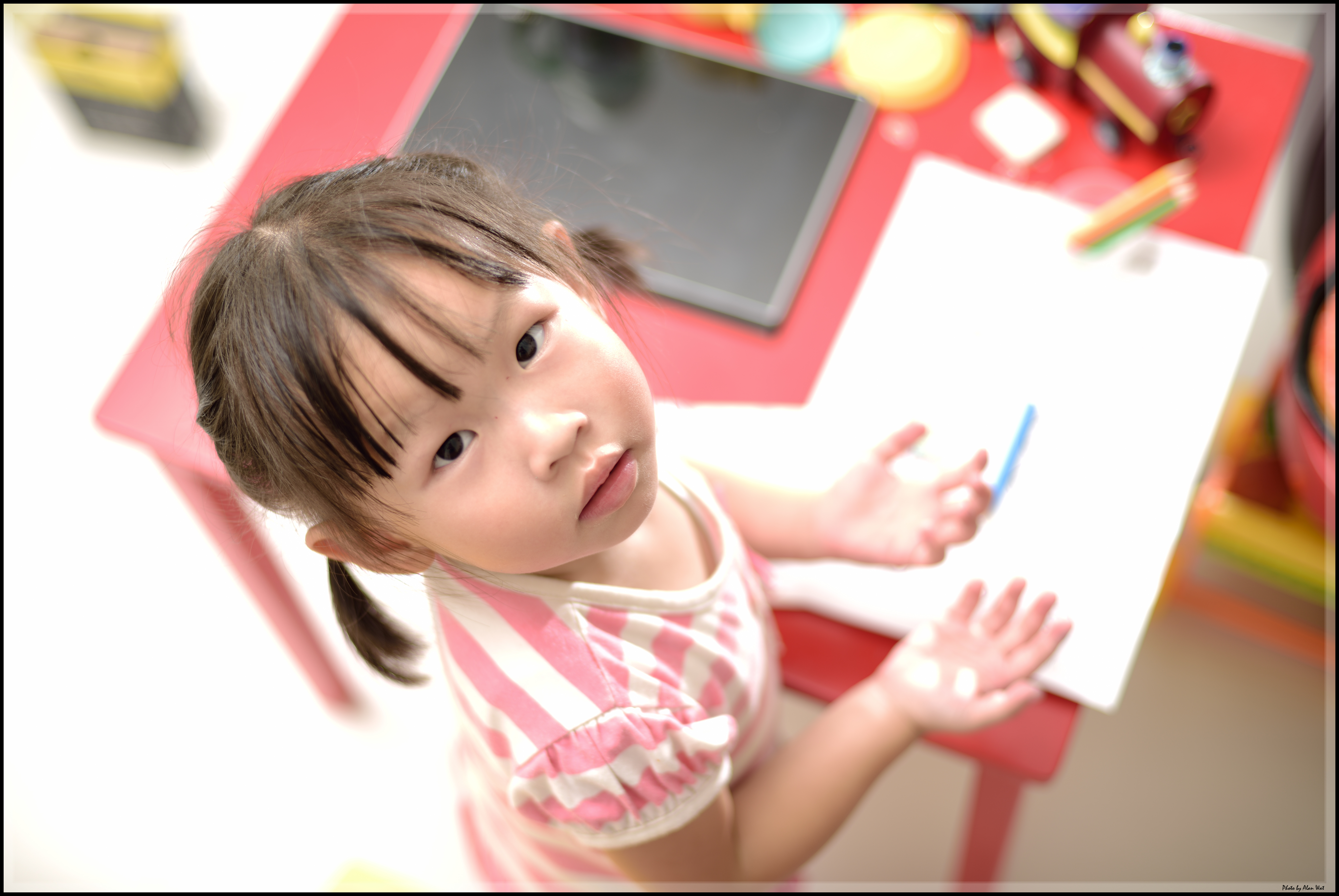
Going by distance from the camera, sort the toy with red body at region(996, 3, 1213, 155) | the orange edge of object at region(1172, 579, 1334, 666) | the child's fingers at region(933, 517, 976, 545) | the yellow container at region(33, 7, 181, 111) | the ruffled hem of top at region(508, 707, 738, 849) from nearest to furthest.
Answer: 1. the ruffled hem of top at region(508, 707, 738, 849)
2. the child's fingers at region(933, 517, 976, 545)
3. the toy with red body at region(996, 3, 1213, 155)
4. the orange edge of object at region(1172, 579, 1334, 666)
5. the yellow container at region(33, 7, 181, 111)

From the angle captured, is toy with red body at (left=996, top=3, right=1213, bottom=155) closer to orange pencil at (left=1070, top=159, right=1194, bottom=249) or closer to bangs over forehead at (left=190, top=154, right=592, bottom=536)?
orange pencil at (left=1070, top=159, right=1194, bottom=249)

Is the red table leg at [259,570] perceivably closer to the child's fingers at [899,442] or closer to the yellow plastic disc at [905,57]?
the child's fingers at [899,442]

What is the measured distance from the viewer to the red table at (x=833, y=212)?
2.58 feet

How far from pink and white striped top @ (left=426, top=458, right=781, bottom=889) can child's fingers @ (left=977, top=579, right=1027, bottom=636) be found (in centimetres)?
16

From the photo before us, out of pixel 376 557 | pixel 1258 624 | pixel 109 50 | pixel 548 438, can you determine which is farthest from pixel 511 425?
pixel 109 50

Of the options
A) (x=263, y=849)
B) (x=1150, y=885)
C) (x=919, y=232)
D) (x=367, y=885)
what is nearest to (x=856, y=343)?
(x=919, y=232)

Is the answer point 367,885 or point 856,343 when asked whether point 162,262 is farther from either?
point 856,343

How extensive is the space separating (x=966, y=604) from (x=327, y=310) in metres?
0.45

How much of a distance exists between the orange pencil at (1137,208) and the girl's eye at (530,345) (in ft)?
1.53

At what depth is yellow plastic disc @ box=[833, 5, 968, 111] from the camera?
0.93 metres

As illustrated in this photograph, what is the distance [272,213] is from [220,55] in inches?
59.6

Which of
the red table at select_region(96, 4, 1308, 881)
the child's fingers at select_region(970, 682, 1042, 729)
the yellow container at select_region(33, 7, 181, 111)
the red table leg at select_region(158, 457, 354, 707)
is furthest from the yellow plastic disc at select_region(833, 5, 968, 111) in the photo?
the yellow container at select_region(33, 7, 181, 111)

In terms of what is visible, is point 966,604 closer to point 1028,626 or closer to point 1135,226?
point 1028,626

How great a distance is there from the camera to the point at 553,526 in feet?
1.81
